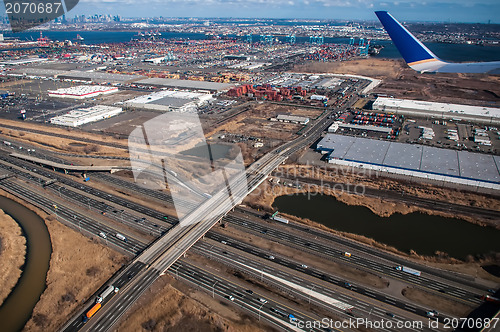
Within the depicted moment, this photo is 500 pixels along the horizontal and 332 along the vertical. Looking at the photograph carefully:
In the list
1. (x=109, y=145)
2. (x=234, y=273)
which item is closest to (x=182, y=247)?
(x=234, y=273)

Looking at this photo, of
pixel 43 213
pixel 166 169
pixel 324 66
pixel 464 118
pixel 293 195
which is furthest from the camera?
pixel 324 66

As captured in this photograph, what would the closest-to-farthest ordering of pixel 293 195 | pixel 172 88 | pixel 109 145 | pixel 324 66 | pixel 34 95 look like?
pixel 293 195, pixel 109 145, pixel 34 95, pixel 172 88, pixel 324 66

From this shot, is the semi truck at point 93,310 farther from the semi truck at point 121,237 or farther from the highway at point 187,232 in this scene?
the semi truck at point 121,237

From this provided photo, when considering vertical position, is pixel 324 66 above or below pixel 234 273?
above

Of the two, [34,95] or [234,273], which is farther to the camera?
[34,95]

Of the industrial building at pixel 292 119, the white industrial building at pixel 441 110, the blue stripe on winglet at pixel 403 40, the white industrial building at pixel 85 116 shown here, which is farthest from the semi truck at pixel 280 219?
the white industrial building at pixel 85 116

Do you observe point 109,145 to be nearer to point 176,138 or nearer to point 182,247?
point 176,138

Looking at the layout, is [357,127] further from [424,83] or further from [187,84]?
[424,83]
